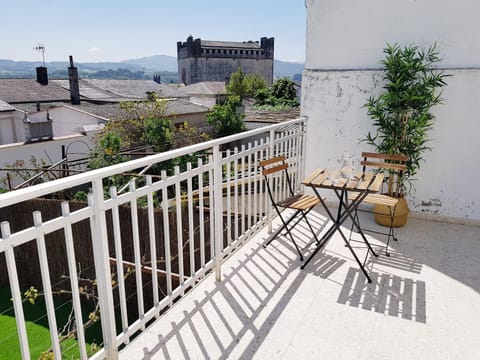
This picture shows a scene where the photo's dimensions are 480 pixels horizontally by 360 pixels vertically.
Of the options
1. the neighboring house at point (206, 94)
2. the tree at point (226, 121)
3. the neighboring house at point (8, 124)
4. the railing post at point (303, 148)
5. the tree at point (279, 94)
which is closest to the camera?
the railing post at point (303, 148)

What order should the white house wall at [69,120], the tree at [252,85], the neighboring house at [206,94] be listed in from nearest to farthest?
the white house wall at [69,120], the neighboring house at [206,94], the tree at [252,85]

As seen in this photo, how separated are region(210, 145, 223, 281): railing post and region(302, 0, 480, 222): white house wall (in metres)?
2.67

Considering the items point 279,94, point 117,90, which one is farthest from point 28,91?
point 279,94

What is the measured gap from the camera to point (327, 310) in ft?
9.62

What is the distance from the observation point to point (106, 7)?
54219mm

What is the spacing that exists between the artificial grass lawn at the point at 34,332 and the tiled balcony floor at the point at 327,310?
3.24 m

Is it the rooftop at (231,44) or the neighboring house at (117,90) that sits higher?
the rooftop at (231,44)

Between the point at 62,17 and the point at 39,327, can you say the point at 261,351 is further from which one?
the point at 62,17

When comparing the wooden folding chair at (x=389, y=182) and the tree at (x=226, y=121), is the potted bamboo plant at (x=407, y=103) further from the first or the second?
the tree at (x=226, y=121)

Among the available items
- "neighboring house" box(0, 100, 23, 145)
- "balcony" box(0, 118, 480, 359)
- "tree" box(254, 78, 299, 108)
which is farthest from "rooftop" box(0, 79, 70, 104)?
"balcony" box(0, 118, 480, 359)

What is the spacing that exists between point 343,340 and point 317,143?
3373mm

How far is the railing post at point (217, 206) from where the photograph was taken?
313cm

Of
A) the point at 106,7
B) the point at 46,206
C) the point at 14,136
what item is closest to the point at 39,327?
the point at 46,206

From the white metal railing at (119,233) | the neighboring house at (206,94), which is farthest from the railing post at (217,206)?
the neighboring house at (206,94)
